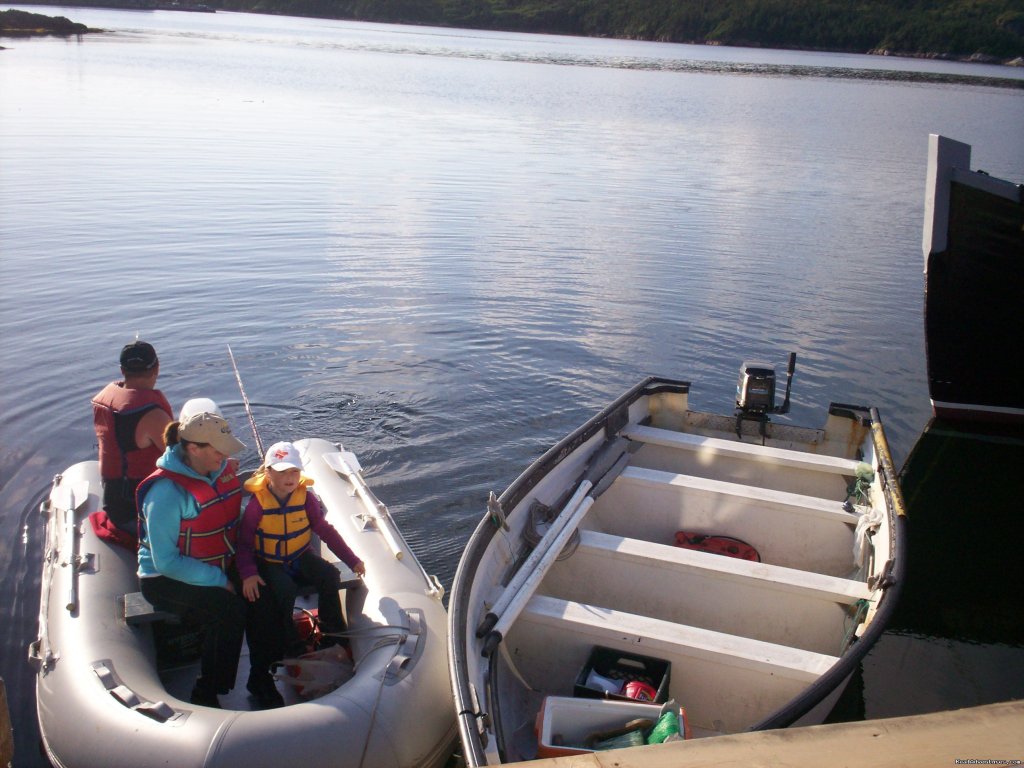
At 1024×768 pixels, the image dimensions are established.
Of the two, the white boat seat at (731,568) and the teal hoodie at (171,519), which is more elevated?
the teal hoodie at (171,519)

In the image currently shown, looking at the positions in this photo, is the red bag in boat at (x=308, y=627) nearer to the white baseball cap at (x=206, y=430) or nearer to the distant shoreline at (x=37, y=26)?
the white baseball cap at (x=206, y=430)

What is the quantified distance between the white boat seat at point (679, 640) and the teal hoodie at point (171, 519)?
183cm

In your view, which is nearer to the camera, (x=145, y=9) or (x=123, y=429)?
(x=123, y=429)

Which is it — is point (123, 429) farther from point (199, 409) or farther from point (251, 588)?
point (251, 588)

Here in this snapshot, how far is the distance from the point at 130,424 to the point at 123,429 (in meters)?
0.06

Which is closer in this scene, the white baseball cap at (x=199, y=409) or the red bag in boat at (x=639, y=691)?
the white baseball cap at (x=199, y=409)

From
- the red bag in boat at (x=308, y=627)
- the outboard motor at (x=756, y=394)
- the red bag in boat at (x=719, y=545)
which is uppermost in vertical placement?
the outboard motor at (x=756, y=394)

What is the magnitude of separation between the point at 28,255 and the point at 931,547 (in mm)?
13480

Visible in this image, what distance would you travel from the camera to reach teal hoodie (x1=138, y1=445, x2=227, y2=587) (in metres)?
4.58

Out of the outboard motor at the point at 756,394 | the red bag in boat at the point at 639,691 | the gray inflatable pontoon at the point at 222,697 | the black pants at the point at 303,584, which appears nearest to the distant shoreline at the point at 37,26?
the outboard motor at the point at 756,394

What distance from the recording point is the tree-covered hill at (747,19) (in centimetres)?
9638

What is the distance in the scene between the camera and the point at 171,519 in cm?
459

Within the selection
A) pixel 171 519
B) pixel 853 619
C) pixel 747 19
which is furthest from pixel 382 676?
pixel 747 19

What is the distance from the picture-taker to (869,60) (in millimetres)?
89750
